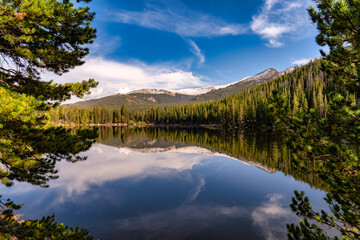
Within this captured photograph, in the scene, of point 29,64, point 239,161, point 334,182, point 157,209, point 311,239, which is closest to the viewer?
point 334,182

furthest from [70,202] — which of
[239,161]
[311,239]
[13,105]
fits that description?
[239,161]

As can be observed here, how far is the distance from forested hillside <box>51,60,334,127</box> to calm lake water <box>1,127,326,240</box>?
83189 mm

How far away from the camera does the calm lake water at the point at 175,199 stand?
35.7 ft

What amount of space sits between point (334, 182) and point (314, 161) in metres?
0.76

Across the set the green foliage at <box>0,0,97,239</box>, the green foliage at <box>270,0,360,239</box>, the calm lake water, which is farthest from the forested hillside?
the green foliage at <box>0,0,97,239</box>

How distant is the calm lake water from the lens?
10.9 m

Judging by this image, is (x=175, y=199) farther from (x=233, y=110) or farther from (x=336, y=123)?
(x=233, y=110)

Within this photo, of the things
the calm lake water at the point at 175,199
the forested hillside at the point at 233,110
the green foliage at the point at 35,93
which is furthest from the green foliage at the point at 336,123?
the forested hillside at the point at 233,110

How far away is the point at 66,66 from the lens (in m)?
9.48

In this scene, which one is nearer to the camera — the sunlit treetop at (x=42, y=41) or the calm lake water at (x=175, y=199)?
the sunlit treetop at (x=42, y=41)

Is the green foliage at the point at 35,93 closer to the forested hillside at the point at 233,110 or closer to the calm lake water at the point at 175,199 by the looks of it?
the calm lake water at the point at 175,199

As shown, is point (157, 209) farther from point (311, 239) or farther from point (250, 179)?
point (250, 179)

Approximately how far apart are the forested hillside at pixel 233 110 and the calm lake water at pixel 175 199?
8319 centimetres

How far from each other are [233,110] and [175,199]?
100 meters
